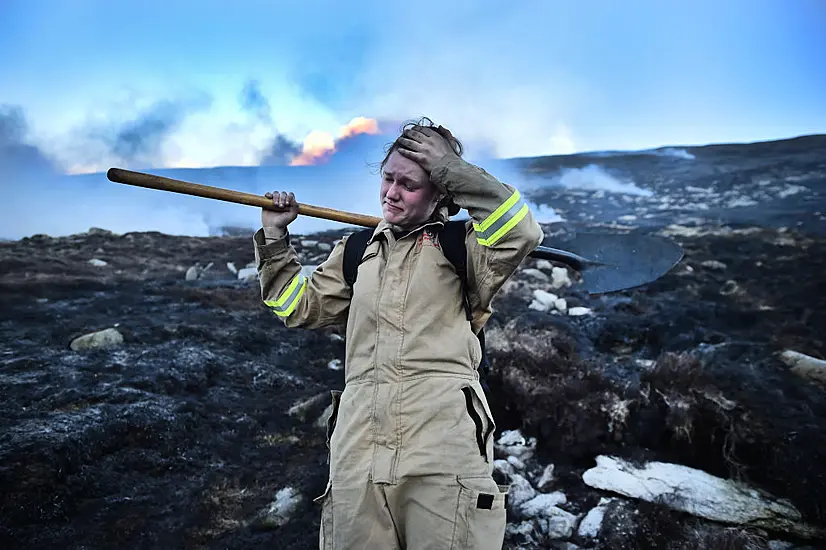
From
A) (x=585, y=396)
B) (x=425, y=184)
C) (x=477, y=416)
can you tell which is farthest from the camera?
(x=585, y=396)

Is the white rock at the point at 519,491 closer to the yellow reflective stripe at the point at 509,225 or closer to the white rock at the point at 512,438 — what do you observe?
the white rock at the point at 512,438

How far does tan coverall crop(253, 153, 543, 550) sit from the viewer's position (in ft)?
4.96

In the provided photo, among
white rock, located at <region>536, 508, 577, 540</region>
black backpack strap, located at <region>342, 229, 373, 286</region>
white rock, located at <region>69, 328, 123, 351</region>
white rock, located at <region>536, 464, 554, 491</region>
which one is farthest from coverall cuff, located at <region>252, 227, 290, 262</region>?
white rock, located at <region>69, 328, 123, 351</region>

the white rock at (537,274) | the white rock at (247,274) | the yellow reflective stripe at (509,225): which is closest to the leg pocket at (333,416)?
the yellow reflective stripe at (509,225)

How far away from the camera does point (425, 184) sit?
1769 millimetres

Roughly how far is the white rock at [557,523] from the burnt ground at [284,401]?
0.19 meters

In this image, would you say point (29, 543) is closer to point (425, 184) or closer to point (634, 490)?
point (425, 184)

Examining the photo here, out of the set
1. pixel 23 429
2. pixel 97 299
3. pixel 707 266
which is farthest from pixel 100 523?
pixel 707 266

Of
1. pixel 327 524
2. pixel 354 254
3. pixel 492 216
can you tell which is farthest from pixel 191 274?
pixel 492 216

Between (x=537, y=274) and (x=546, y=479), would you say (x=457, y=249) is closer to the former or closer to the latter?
(x=546, y=479)

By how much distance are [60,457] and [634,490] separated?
3489 mm

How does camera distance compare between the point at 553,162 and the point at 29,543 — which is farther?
the point at 553,162

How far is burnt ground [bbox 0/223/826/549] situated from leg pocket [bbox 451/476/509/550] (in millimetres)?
1668

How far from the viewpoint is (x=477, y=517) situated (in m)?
1.49
